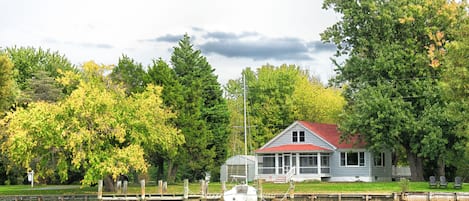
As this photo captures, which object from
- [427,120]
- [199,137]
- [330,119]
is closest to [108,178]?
[199,137]

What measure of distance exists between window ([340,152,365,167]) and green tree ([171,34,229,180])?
11643 mm

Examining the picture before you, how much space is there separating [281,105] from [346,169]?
2073 centimetres

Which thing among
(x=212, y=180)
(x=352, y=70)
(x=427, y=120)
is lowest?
(x=212, y=180)

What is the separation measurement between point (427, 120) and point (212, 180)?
1010 inches

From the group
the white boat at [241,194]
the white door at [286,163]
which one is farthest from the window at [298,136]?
the white boat at [241,194]

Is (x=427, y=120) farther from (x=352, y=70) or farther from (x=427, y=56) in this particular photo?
(x=352, y=70)

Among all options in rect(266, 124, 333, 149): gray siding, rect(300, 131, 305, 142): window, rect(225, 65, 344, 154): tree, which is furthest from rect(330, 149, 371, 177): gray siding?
rect(225, 65, 344, 154): tree

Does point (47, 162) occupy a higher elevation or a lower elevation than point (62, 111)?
lower

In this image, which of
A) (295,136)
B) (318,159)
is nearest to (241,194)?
(318,159)

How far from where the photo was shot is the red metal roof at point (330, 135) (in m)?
59.8

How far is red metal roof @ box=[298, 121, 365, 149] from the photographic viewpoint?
2356 inches

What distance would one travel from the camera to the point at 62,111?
142 ft

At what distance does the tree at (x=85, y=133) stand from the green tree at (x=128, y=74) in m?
14.6

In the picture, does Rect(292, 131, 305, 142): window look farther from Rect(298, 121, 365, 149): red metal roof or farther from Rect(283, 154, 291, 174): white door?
Rect(283, 154, 291, 174): white door
